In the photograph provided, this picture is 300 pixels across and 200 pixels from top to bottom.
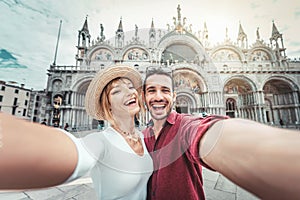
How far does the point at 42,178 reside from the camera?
0.47ft

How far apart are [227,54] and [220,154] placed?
10432mm

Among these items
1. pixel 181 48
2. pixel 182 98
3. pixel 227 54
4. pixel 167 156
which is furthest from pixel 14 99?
pixel 227 54

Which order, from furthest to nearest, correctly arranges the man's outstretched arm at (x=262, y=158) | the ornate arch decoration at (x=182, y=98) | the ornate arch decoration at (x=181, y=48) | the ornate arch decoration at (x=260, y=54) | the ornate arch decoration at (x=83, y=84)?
the ornate arch decoration at (x=260, y=54), the ornate arch decoration at (x=182, y=98), the ornate arch decoration at (x=181, y=48), the ornate arch decoration at (x=83, y=84), the man's outstretched arm at (x=262, y=158)

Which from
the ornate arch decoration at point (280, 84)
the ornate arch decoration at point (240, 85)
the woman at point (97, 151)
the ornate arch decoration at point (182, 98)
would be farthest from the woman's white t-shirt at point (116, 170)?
the ornate arch decoration at point (280, 84)

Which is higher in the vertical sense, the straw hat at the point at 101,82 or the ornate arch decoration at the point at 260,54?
the ornate arch decoration at the point at 260,54

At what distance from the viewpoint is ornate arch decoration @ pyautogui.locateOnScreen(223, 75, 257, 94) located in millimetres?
6275

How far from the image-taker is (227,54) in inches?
339

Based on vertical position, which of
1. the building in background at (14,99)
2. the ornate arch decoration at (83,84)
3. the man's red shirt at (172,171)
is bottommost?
the man's red shirt at (172,171)

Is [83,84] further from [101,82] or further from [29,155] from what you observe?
[29,155]

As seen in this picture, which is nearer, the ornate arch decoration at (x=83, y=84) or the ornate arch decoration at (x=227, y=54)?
the ornate arch decoration at (x=83, y=84)

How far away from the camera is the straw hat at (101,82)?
0.41 metres

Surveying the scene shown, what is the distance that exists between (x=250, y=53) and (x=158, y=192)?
1143 centimetres

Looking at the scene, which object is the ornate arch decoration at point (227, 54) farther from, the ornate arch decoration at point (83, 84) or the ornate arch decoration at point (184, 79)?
the ornate arch decoration at point (83, 84)

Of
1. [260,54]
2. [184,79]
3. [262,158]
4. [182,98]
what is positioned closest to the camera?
[262,158]
